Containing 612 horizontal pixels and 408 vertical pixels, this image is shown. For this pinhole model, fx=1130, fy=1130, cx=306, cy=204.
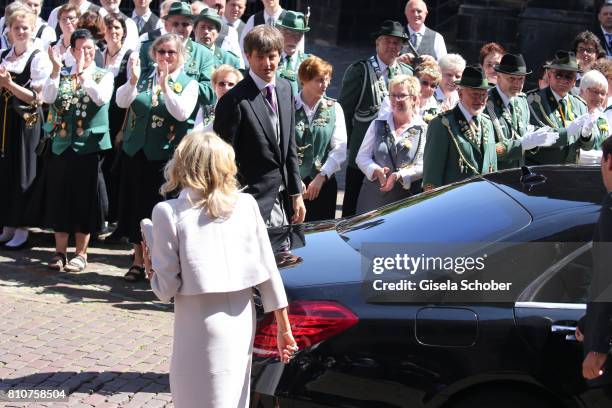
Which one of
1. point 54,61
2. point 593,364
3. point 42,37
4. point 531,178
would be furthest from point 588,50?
point 593,364

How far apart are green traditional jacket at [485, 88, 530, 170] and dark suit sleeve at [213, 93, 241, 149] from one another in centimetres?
219

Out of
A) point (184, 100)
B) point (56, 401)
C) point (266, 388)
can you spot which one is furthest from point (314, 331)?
point (184, 100)

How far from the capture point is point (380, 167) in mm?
8492

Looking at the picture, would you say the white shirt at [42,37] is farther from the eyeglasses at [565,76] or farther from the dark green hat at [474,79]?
the eyeglasses at [565,76]

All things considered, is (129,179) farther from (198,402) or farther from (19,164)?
(198,402)

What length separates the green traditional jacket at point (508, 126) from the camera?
812 cm

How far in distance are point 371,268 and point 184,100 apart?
3.86m

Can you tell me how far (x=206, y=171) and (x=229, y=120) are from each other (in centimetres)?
206

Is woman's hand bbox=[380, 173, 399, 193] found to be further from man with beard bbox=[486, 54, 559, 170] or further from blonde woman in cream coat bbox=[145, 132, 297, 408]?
blonde woman in cream coat bbox=[145, 132, 297, 408]

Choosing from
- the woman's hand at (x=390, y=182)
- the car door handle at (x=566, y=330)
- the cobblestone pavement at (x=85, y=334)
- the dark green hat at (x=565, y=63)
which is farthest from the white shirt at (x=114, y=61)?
the car door handle at (x=566, y=330)

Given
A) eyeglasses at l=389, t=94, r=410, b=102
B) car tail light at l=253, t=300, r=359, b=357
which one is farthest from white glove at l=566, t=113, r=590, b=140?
car tail light at l=253, t=300, r=359, b=357

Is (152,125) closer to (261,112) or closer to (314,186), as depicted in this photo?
(314,186)

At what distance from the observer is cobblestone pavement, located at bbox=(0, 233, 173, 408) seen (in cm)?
664

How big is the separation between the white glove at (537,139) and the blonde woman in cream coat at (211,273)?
3749 millimetres
